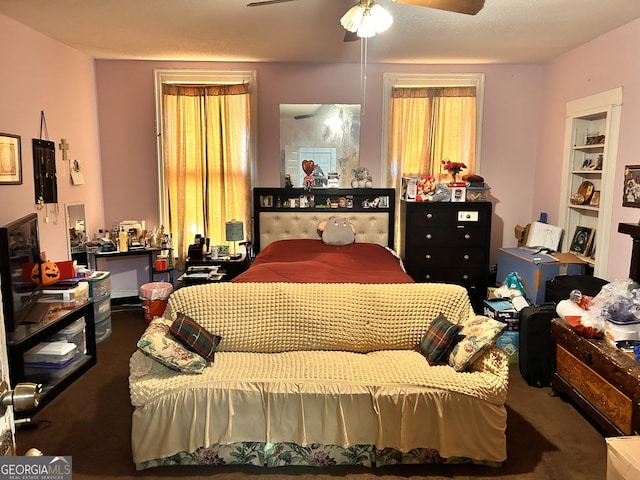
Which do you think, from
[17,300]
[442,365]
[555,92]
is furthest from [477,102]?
[17,300]

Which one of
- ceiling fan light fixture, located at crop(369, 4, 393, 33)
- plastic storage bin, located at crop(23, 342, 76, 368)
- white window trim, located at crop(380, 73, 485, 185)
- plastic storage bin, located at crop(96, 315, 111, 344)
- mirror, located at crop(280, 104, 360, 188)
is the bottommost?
plastic storage bin, located at crop(96, 315, 111, 344)

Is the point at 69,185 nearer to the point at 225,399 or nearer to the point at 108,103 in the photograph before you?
the point at 108,103

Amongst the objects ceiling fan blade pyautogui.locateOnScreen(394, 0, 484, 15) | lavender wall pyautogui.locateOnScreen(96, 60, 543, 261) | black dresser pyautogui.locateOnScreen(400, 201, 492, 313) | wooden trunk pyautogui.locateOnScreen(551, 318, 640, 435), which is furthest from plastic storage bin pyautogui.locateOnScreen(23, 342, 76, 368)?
wooden trunk pyautogui.locateOnScreen(551, 318, 640, 435)

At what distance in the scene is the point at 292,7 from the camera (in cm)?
330

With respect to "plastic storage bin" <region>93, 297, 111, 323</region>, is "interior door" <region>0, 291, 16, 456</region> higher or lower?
higher

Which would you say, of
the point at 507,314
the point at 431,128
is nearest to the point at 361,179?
the point at 431,128

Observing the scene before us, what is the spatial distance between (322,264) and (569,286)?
1977 mm

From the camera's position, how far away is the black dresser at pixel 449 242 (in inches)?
191

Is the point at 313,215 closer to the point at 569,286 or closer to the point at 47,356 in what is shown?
the point at 569,286

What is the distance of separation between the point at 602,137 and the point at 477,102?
1431 millimetres

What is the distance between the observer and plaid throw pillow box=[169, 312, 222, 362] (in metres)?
2.66

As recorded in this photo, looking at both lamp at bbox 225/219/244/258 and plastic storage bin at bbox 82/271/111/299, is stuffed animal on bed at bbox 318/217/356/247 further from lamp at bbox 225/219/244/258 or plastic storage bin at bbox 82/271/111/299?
Result: plastic storage bin at bbox 82/271/111/299

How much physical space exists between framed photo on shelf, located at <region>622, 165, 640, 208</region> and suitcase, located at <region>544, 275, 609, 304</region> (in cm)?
63

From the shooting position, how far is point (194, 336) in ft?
8.80
